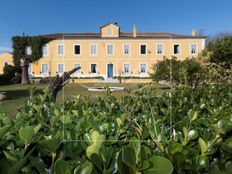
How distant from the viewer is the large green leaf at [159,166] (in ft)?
2.26

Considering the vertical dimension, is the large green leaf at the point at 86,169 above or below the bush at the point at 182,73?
below

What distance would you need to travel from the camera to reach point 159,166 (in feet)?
2.29

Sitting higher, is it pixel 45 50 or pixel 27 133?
pixel 45 50

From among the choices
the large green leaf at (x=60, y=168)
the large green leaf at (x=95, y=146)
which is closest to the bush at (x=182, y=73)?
the large green leaf at (x=95, y=146)

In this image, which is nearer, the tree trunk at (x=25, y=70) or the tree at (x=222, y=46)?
the tree trunk at (x=25, y=70)

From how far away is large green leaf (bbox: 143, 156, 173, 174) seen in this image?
27.1 inches

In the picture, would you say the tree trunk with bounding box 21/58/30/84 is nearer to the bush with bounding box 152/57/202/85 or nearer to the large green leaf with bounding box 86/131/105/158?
the bush with bounding box 152/57/202/85

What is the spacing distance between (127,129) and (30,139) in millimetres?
573

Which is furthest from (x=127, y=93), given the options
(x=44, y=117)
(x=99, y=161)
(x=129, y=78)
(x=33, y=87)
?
(x=99, y=161)

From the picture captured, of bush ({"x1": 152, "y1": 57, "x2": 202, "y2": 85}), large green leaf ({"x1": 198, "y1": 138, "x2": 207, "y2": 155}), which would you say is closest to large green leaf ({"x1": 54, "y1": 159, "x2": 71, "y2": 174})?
large green leaf ({"x1": 198, "y1": 138, "x2": 207, "y2": 155})

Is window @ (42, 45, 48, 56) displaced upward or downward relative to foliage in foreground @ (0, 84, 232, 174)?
upward

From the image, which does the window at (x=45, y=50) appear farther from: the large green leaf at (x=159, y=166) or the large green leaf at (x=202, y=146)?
the large green leaf at (x=159, y=166)

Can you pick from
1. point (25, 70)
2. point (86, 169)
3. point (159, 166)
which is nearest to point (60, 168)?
point (86, 169)

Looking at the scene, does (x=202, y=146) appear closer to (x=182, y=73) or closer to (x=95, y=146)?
(x=95, y=146)
